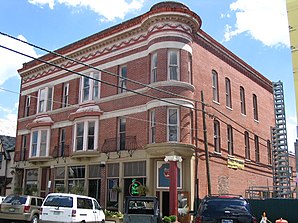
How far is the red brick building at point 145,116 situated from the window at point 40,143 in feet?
0.28

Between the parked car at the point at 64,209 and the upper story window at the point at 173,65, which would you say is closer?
the parked car at the point at 64,209

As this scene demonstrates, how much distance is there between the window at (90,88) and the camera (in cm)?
2826

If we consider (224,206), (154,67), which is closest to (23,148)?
(154,67)

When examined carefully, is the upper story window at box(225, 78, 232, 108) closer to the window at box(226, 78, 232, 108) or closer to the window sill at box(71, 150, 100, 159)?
the window at box(226, 78, 232, 108)

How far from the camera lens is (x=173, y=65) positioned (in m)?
23.9

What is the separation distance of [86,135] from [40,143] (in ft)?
20.0

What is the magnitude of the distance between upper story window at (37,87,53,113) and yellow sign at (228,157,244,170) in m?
15.5

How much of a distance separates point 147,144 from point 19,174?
15392 millimetres

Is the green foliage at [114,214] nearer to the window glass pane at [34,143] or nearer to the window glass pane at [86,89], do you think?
the window glass pane at [86,89]

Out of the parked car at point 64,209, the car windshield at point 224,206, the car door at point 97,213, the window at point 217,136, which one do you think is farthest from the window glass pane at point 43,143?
the car windshield at point 224,206

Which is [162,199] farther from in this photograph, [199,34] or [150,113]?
[199,34]

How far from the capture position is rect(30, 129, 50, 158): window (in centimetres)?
3109

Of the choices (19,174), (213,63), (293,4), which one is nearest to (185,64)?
(213,63)

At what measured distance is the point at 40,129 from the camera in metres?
31.6
